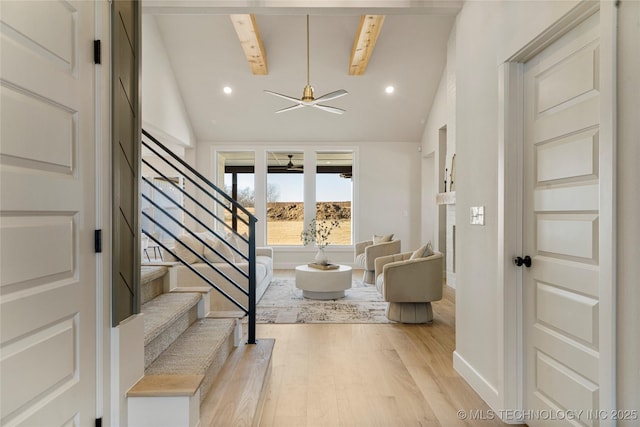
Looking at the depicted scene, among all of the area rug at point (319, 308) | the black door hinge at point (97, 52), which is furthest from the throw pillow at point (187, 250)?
the black door hinge at point (97, 52)

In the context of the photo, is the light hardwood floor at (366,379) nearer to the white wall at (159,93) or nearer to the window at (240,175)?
the white wall at (159,93)

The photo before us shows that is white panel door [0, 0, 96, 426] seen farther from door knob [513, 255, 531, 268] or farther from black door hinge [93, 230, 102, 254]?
door knob [513, 255, 531, 268]

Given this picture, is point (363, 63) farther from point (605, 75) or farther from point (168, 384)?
point (168, 384)

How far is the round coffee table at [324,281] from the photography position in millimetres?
5488

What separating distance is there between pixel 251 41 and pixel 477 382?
502 cm

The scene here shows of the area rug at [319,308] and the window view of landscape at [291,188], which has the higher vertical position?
the window view of landscape at [291,188]

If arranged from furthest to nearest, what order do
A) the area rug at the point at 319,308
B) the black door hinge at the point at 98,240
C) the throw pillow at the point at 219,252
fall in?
the throw pillow at the point at 219,252, the area rug at the point at 319,308, the black door hinge at the point at 98,240

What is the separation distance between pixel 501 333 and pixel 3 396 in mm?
2351

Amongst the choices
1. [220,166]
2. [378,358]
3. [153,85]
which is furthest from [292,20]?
[378,358]

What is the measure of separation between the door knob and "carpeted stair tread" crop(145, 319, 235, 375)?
1.83 metres

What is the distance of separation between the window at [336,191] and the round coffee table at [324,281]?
322 cm

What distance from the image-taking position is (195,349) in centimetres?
237

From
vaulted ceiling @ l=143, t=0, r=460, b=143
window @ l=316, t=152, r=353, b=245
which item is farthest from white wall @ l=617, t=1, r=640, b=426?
window @ l=316, t=152, r=353, b=245

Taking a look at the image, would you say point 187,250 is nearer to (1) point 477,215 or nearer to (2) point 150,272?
(2) point 150,272
